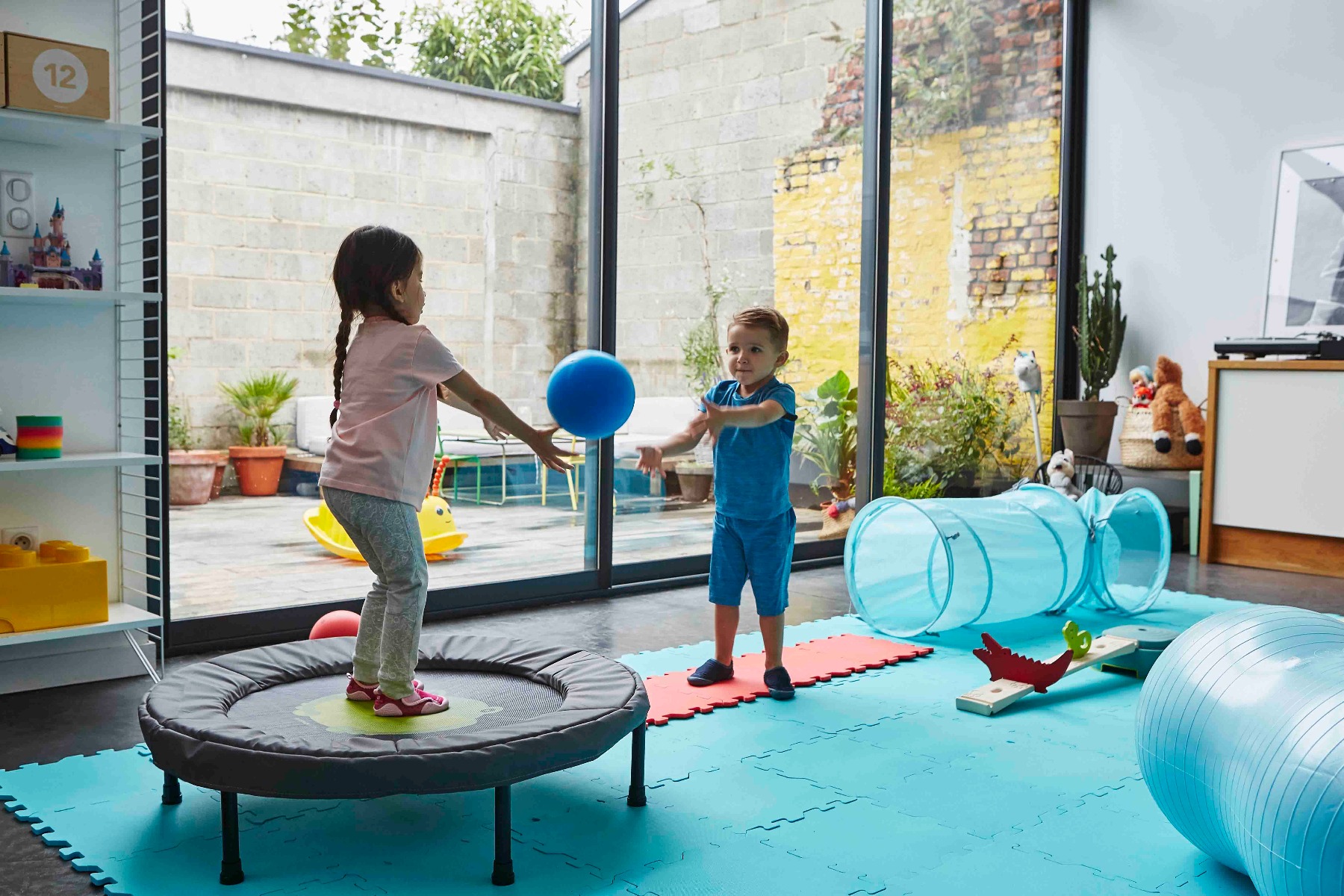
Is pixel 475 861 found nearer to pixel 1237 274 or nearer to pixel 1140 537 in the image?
pixel 1140 537

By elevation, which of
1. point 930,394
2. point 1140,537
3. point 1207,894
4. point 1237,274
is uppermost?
point 1237,274

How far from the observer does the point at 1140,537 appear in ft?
13.4

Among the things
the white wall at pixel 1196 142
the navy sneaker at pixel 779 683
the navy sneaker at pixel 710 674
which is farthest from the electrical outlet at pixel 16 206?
the white wall at pixel 1196 142

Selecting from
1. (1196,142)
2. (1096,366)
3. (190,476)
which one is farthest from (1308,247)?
(190,476)

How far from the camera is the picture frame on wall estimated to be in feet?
17.8

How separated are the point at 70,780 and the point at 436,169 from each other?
2.36 metres

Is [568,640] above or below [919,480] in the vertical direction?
below

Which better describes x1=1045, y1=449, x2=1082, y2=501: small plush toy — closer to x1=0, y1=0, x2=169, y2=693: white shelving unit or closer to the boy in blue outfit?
the boy in blue outfit

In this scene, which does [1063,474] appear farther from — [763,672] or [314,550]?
[314,550]

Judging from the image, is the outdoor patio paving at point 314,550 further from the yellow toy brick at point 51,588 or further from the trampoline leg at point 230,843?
the trampoline leg at point 230,843

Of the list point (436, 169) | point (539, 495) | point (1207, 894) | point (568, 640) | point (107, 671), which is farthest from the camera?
point (539, 495)

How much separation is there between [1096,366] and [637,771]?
4.56 meters

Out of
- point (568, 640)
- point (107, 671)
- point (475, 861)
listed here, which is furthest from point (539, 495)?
point (475, 861)

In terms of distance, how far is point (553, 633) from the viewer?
3818 millimetres
